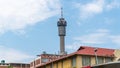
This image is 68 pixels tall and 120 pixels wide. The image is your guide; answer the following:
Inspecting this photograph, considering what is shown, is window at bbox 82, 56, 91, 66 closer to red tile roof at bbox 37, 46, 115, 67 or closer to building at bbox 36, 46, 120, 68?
building at bbox 36, 46, 120, 68

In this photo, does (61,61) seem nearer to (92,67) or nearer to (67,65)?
(67,65)

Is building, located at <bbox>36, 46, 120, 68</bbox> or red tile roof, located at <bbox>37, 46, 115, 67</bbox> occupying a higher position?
red tile roof, located at <bbox>37, 46, 115, 67</bbox>

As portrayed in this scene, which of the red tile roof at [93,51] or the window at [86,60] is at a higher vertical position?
the red tile roof at [93,51]

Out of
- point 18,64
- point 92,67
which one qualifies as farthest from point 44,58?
point 92,67

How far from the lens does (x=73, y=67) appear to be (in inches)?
2350

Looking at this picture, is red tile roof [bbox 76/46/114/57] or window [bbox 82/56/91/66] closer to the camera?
window [bbox 82/56/91/66]

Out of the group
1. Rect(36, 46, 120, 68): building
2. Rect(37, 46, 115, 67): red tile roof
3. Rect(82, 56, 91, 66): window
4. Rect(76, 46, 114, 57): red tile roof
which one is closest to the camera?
Rect(36, 46, 120, 68): building

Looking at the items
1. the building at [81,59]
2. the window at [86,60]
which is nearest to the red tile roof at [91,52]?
the building at [81,59]

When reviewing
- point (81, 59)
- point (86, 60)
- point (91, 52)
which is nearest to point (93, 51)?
point (91, 52)

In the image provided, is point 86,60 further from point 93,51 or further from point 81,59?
point 93,51

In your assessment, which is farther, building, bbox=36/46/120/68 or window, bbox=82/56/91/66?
window, bbox=82/56/91/66

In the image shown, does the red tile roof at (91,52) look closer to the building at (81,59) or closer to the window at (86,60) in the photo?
the building at (81,59)

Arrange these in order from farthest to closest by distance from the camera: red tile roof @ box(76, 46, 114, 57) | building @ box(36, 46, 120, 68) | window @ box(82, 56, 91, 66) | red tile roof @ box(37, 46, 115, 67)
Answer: red tile roof @ box(76, 46, 114, 57)
red tile roof @ box(37, 46, 115, 67)
window @ box(82, 56, 91, 66)
building @ box(36, 46, 120, 68)

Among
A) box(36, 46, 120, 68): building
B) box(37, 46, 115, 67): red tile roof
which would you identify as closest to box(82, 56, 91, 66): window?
box(36, 46, 120, 68): building
